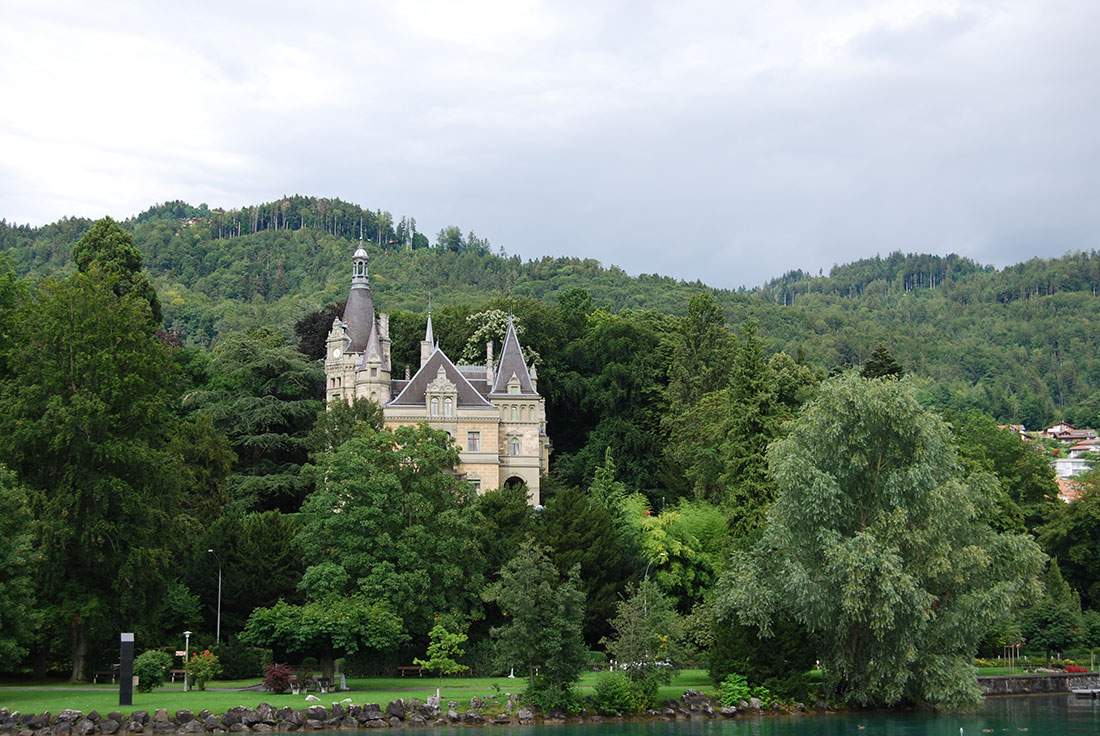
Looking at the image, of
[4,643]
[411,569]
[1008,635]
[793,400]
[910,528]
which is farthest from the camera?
[793,400]

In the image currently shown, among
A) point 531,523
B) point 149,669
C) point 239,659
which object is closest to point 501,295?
point 531,523

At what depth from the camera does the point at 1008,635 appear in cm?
5153

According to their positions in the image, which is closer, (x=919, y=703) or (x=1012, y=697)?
(x=919, y=703)

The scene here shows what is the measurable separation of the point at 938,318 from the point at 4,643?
172120mm

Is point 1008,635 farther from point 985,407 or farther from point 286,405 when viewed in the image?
point 985,407

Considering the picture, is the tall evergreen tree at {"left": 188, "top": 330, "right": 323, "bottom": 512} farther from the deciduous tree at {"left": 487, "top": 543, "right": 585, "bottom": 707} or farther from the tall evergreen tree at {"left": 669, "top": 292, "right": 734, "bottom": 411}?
the deciduous tree at {"left": 487, "top": 543, "right": 585, "bottom": 707}

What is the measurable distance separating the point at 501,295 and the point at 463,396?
6356cm

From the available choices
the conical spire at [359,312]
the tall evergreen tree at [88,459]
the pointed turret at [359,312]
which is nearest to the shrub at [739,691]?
the tall evergreen tree at [88,459]

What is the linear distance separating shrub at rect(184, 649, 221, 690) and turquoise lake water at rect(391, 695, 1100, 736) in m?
9.68

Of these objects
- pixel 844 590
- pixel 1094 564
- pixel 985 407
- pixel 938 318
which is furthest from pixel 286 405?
pixel 938 318

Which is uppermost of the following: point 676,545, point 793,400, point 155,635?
point 793,400

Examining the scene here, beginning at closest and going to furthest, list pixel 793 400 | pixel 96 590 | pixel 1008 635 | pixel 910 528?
pixel 910 528, pixel 96 590, pixel 1008 635, pixel 793 400

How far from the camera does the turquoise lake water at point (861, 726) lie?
3456 centimetres

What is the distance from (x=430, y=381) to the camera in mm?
63812
